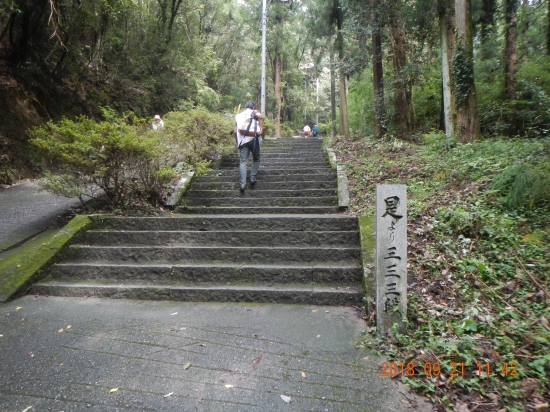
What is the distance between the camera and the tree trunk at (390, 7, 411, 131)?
38.2 ft

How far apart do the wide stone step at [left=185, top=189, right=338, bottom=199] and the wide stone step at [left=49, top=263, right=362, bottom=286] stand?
269 centimetres

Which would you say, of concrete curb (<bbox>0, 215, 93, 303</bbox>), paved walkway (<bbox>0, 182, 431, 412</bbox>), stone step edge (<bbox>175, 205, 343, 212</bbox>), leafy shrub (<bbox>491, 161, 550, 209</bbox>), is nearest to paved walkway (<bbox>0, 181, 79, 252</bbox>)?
concrete curb (<bbox>0, 215, 93, 303</bbox>)

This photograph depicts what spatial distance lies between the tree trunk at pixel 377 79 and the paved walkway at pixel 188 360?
10149mm

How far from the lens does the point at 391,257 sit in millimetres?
3326

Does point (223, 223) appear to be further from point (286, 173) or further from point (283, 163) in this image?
point (283, 163)

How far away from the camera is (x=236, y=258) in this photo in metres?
4.83

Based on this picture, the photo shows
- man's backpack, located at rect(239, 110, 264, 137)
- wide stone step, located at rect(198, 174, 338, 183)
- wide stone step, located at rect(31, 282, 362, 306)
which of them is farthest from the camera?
wide stone step, located at rect(198, 174, 338, 183)

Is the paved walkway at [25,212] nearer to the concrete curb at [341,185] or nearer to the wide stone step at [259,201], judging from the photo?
the wide stone step at [259,201]

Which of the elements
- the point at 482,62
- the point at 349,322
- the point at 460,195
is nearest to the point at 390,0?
the point at 482,62

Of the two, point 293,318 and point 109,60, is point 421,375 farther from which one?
point 109,60

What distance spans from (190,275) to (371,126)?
12787 millimetres

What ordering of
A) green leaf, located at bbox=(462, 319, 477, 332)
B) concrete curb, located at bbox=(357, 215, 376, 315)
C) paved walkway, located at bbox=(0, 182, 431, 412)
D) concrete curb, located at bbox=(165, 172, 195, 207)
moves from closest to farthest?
paved walkway, located at bbox=(0, 182, 431, 412)
green leaf, located at bbox=(462, 319, 477, 332)
concrete curb, located at bbox=(357, 215, 376, 315)
concrete curb, located at bbox=(165, 172, 195, 207)

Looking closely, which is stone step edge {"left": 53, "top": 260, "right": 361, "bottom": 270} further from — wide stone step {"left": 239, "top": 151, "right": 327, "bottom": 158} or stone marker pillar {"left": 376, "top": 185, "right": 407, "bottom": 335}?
wide stone step {"left": 239, "top": 151, "right": 327, "bottom": 158}
